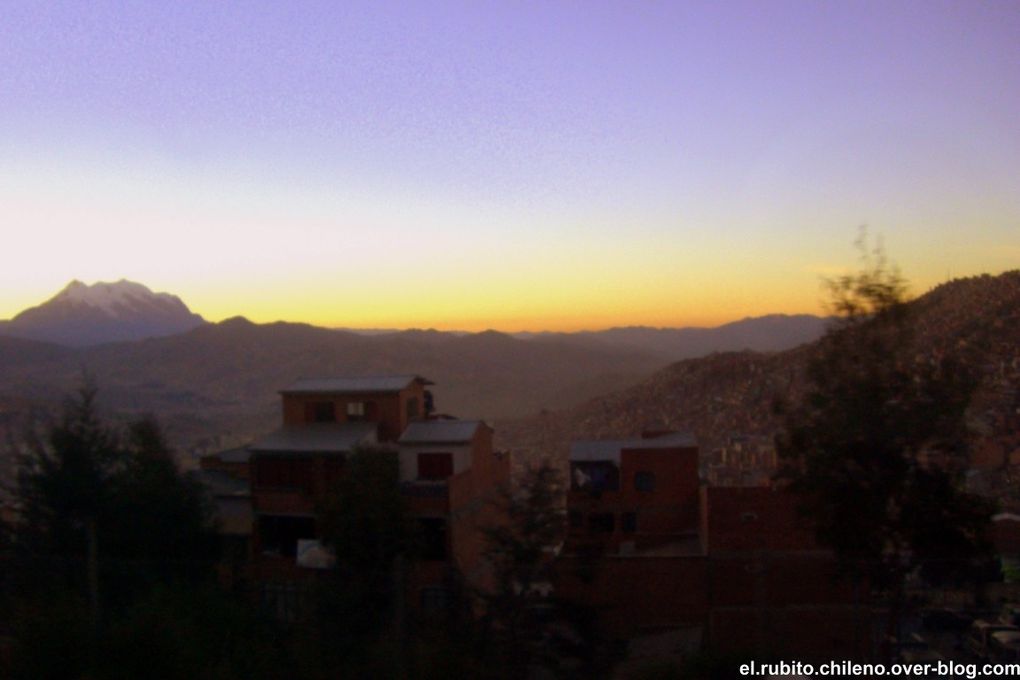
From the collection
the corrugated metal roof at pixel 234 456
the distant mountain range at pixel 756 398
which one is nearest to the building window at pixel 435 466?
the corrugated metal roof at pixel 234 456

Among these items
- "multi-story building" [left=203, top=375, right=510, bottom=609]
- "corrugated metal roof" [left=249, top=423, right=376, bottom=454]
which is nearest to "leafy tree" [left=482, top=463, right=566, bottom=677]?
"multi-story building" [left=203, top=375, right=510, bottom=609]

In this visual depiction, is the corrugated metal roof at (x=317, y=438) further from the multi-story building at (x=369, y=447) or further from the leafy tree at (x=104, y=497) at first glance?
the leafy tree at (x=104, y=497)

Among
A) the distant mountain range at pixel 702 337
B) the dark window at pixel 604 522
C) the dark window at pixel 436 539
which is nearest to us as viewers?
the dark window at pixel 436 539

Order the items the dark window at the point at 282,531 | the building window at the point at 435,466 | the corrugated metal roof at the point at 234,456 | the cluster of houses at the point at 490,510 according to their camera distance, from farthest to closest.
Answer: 1. the corrugated metal roof at the point at 234,456
2. the building window at the point at 435,466
3. the dark window at the point at 282,531
4. the cluster of houses at the point at 490,510

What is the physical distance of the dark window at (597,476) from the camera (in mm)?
16281

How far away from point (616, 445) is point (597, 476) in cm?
102

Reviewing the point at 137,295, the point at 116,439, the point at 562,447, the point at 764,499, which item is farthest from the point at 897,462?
the point at 137,295

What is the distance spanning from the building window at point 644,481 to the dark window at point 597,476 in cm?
44

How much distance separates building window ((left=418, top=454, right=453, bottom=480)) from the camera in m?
16.1

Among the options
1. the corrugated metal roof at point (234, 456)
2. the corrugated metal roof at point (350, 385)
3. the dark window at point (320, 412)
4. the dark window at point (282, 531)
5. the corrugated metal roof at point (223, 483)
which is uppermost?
the corrugated metal roof at point (350, 385)

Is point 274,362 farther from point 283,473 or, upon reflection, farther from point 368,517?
point 368,517

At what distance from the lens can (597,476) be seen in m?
16.4

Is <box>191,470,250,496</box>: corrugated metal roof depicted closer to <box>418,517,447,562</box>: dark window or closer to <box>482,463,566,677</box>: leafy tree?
<box>418,517,447,562</box>: dark window

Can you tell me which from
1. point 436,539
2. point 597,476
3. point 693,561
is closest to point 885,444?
point 693,561
